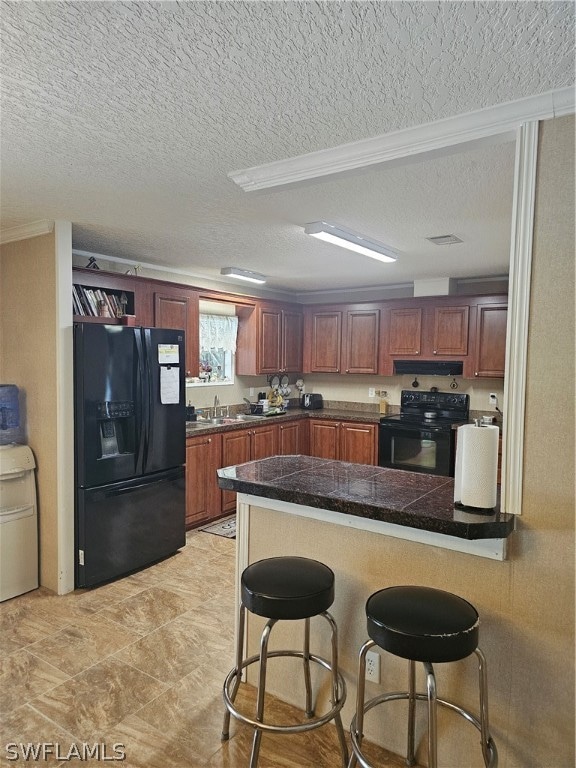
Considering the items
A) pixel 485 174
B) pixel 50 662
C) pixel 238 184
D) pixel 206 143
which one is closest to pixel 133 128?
pixel 206 143

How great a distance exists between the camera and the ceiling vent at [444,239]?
337cm

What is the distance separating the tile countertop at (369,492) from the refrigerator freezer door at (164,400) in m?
Result: 1.39

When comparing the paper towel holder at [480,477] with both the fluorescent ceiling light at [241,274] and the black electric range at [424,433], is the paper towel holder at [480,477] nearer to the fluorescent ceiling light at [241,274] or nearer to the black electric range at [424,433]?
the black electric range at [424,433]

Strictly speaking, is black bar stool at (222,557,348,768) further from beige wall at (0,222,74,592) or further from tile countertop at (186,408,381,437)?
tile countertop at (186,408,381,437)

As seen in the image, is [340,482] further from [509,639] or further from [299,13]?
[299,13]

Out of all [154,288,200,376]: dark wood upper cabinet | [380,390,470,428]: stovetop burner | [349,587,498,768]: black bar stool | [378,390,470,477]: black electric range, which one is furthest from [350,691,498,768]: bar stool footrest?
[380,390,470,428]: stovetop burner

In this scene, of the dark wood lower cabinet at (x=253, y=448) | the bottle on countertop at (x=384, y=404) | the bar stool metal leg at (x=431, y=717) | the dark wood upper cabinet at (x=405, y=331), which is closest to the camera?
the bar stool metal leg at (x=431, y=717)

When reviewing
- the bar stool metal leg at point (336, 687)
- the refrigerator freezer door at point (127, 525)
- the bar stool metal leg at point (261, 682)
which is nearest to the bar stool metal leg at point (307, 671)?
the bar stool metal leg at point (336, 687)

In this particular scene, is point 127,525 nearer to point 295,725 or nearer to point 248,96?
point 295,725

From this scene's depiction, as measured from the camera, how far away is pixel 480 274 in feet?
16.1

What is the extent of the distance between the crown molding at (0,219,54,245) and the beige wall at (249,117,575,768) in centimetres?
280

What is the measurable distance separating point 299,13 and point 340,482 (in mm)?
1649

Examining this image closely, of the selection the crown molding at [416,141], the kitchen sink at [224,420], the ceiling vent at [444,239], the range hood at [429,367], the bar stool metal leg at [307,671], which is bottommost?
the bar stool metal leg at [307,671]

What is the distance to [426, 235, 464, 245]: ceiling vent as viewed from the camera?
3.37 metres
